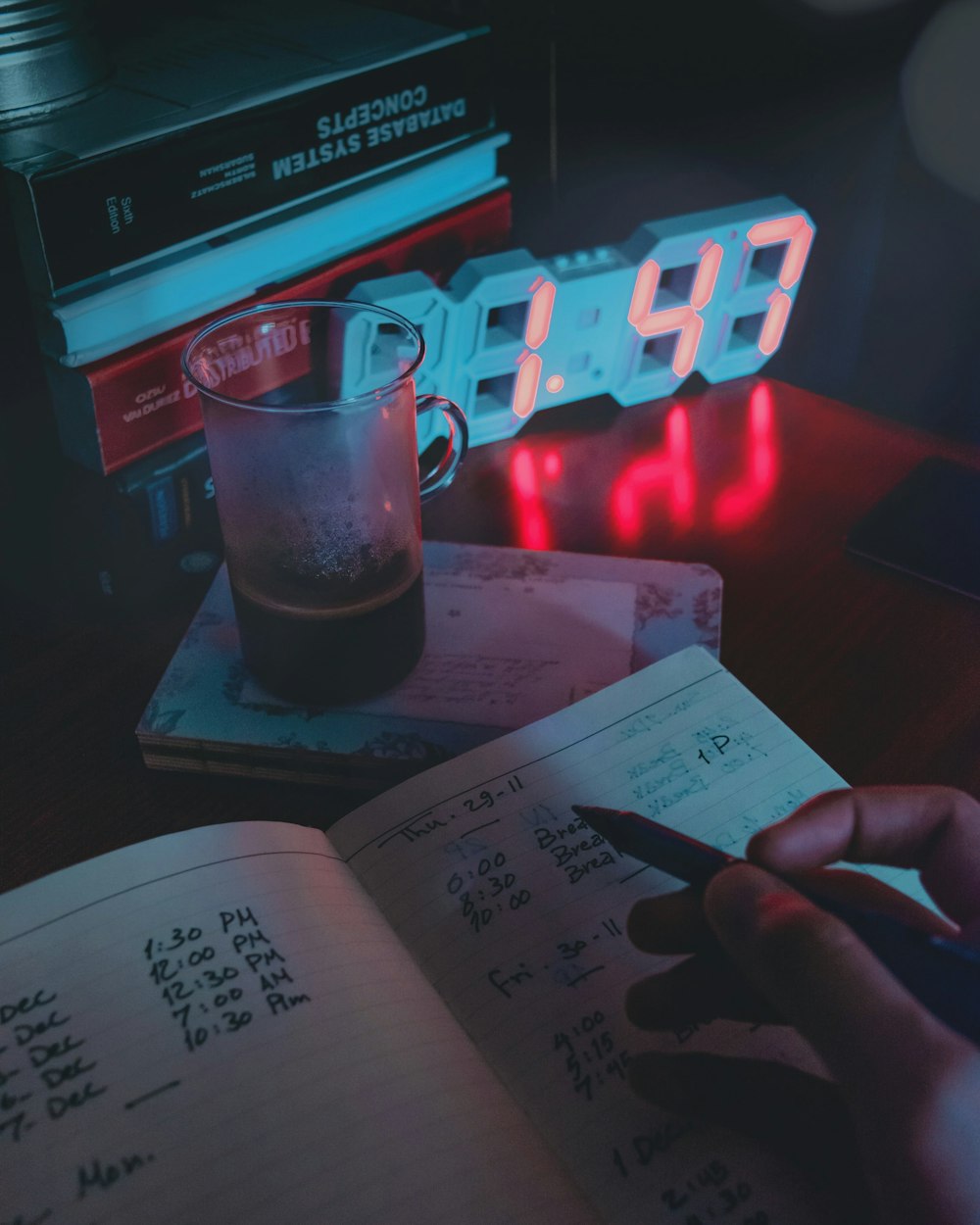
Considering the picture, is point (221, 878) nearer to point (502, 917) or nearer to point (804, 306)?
point (502, 917)

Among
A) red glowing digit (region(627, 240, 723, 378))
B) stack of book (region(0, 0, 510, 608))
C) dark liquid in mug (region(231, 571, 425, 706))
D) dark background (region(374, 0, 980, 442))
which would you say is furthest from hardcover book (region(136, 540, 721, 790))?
dark background (region(374, 0, 980, 442))

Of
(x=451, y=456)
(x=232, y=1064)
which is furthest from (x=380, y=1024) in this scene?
(x=451, y=456)

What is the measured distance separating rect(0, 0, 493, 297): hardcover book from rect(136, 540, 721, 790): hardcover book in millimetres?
225

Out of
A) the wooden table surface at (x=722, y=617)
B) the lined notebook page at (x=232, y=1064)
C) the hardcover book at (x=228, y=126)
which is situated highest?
the hardcover book at (x=228, y=126)

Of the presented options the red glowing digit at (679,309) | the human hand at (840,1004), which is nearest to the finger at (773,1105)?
the human hand at (840,1004)

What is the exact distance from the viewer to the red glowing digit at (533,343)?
0.76 metres

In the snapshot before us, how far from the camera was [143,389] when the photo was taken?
632mm

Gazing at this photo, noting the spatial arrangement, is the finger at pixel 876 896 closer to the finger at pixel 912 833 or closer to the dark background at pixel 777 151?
the finger at pixel 912 833

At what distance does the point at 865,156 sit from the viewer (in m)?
0.87

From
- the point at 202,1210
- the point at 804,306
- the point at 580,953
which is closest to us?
the point at 202,1210

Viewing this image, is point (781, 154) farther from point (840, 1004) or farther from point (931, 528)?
point (840, 1004)

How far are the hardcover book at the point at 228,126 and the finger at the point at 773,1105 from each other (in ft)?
1.75

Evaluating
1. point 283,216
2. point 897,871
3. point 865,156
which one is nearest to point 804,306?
point 865,156

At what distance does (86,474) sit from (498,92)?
1.71 ft
